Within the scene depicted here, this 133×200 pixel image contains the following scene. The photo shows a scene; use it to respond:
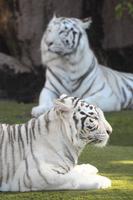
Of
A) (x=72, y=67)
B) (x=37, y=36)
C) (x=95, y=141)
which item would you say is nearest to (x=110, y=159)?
(x=95, y=141)

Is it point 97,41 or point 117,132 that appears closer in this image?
point 117,132

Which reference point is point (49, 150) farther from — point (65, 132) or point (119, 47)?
point (119, 47)

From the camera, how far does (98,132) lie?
5.20 meters

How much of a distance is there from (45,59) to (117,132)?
1.54 m

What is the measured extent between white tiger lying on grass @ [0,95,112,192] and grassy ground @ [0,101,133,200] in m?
0.08

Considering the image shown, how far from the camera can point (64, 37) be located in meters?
9.80

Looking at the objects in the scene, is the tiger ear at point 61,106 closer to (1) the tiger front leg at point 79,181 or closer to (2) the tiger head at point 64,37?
(1) the tiger front leg at point 79,181

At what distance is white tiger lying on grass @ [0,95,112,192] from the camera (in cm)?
516

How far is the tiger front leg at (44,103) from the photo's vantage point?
9391 millimetres

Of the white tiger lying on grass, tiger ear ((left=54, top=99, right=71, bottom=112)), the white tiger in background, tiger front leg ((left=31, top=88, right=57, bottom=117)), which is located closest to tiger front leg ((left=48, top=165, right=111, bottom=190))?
the white tiger lying on grass

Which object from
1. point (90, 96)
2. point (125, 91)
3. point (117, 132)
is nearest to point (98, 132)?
point (117, 132)

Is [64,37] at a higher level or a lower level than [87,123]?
lower

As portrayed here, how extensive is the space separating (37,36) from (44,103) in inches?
124

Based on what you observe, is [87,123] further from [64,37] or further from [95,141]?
[64,37]
